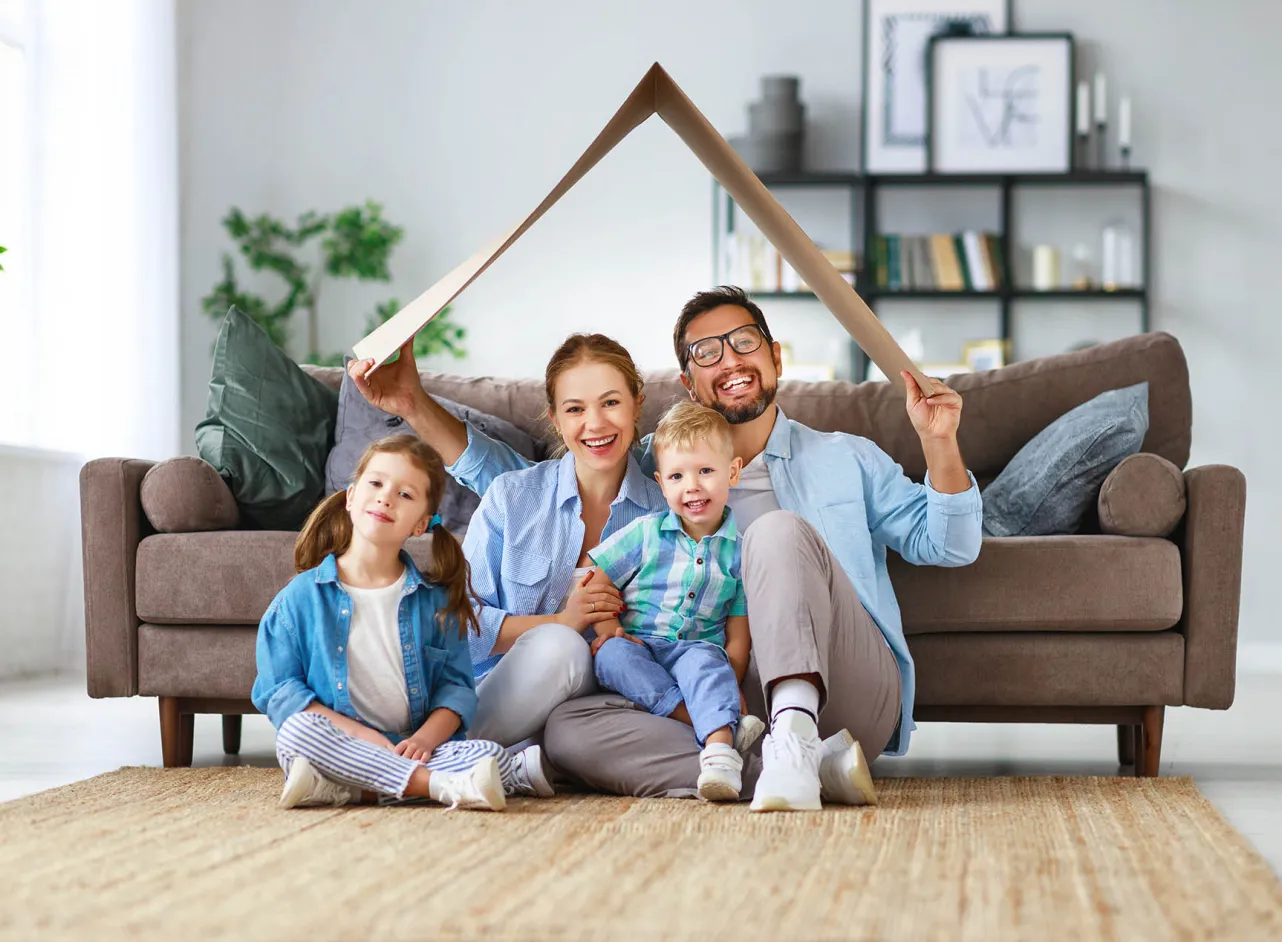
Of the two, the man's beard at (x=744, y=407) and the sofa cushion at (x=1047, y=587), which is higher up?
the man's beard at (x=744, y=407)

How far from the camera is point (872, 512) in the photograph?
2197 millimetres

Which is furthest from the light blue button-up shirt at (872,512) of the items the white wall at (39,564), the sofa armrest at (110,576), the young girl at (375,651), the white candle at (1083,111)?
the white candle at (1083,111)

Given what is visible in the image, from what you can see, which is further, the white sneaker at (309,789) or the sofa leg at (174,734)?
the sofa leg at (174,734)

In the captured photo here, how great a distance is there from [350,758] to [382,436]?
109 centimetres

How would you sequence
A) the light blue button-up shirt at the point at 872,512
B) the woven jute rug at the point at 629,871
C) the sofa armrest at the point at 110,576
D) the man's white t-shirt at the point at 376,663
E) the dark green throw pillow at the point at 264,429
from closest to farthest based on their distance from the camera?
the woven jute rug at the point at 629,871
the man's white t-shirt at the point at 376,663
the light blue button-up shirt at the point at 872,512
the sofa armrest at the point at 110,576
the dark green throw pillow at the point at 264,429

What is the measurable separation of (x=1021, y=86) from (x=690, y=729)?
3965 millimetres

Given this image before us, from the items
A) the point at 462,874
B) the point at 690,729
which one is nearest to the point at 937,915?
the point at 462,874

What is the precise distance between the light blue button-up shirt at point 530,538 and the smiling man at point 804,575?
16 centimetres

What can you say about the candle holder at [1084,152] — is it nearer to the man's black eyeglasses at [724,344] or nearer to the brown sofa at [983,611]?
the brown sofa at [983,611]

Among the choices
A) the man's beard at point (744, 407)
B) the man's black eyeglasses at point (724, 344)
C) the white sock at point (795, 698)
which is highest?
the man's black eyeglasses at point (724, 344)

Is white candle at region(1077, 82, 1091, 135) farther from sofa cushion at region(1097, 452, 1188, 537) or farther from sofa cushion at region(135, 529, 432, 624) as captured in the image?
sofa cushion at region(135, 529, 432, 624)

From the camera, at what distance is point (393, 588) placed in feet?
6.39

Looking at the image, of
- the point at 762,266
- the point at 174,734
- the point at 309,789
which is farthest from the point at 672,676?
the point at 762,266

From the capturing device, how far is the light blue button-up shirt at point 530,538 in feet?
6.88
